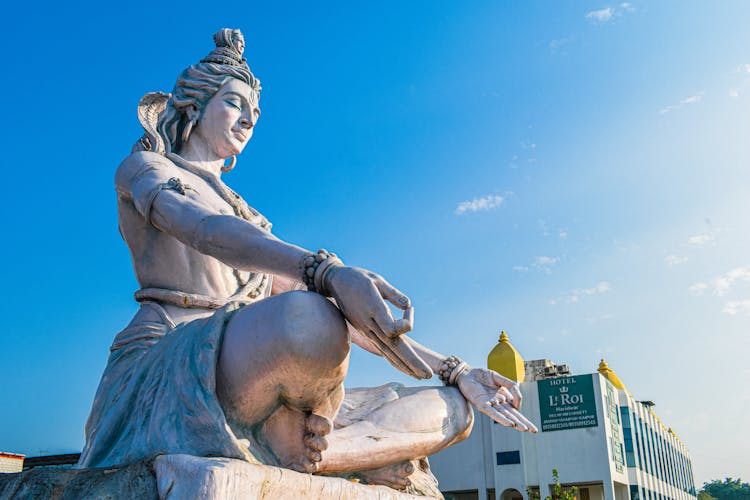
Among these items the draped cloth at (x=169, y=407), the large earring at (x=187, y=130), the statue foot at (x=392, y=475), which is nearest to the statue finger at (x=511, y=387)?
the statue foot at (x=392, y=475)

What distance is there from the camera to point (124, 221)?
114 inches

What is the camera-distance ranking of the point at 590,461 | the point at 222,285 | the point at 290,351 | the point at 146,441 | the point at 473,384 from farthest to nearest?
the point at 590,461 < the point at 473,384 < the point at 222,285 < the point at 146,441 < the point at 290,351

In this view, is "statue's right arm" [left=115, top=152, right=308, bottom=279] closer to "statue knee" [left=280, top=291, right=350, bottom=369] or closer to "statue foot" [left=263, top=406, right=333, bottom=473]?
"statue knee" [left=280, top=291, right=350, bottom=369]

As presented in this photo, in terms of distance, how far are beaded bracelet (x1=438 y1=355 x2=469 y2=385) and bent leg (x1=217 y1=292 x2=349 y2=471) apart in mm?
988

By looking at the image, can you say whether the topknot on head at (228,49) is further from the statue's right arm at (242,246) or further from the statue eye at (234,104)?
the statue's right arm at (242,246)

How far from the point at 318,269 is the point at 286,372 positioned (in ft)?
0.96

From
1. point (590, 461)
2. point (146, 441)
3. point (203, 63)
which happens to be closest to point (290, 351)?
point (146, 441)

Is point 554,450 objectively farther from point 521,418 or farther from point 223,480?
point 223,480

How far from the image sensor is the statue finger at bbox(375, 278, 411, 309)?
1931mm

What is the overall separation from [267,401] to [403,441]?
0.91 meters

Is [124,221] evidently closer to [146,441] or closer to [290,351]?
[146,441]

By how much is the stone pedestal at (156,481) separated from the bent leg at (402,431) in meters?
0.80

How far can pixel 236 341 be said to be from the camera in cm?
206

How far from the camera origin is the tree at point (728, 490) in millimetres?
63906
